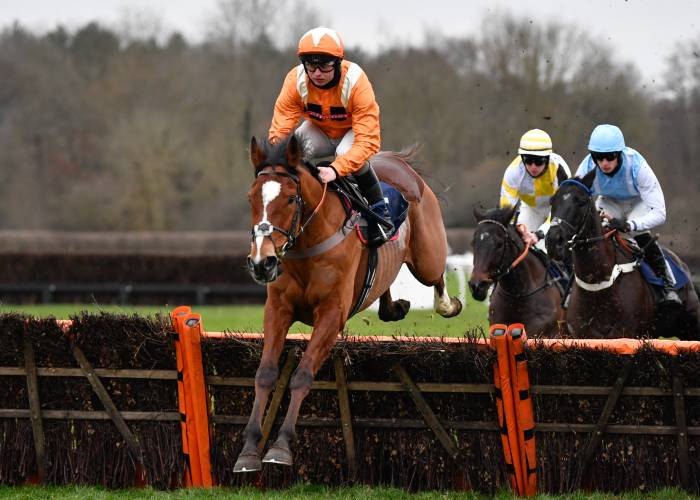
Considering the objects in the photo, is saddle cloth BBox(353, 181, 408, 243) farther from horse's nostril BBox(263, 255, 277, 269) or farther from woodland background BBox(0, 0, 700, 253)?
woodland background BBox(0, 0, 700, 253)

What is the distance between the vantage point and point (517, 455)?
5395 mm

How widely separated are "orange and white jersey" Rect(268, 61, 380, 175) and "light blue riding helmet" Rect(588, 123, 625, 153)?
2.10 meters

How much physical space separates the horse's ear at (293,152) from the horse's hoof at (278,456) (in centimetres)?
145

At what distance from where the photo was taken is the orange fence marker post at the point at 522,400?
5320 mm

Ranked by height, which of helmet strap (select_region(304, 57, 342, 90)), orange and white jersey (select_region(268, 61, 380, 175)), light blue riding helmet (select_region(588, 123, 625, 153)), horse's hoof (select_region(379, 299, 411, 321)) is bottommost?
horse's hoof (select_region(379, 299, 411, 321))

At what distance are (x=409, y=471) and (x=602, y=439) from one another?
108 cm

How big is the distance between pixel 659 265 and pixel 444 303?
5.67 feet

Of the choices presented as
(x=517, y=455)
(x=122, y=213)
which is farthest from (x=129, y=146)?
(x=517, y=455)

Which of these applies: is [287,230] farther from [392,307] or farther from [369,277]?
[392,307]

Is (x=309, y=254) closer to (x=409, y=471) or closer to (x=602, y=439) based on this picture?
(x=409, y=471)

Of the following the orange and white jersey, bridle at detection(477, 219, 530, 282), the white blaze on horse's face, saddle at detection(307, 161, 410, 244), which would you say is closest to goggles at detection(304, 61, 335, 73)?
the orange and white jersey

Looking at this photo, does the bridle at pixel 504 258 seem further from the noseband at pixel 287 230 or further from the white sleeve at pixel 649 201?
the noseband at pixel 287 230

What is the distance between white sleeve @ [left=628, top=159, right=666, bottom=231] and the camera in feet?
24.6

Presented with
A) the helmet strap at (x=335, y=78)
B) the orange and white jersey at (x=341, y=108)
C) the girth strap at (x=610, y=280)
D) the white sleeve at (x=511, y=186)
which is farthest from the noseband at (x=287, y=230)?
the white sleeve at (x=511, y=186)
